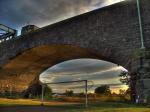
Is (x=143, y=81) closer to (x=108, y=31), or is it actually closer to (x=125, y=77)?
(x=125, y=77)

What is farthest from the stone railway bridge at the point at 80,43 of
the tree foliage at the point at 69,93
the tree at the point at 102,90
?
the tree foliage at the point at 69,93

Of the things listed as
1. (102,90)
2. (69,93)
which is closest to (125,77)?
(102,90)

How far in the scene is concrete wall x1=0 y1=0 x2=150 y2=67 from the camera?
12750mm

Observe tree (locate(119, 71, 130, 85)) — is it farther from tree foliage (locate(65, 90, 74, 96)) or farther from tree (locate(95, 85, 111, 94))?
tree foliage (locate(65, 90, 74, 96))

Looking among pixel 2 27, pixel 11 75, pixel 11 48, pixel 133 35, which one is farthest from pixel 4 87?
pixel 133 35

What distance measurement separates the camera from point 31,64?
70.4ft

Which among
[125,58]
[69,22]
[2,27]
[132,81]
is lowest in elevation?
[132,81]

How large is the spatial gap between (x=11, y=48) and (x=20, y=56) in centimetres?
132

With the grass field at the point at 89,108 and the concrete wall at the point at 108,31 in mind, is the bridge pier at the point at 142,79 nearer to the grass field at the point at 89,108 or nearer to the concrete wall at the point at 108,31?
the concrete wall at the point at 108,31

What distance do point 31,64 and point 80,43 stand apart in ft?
23.6

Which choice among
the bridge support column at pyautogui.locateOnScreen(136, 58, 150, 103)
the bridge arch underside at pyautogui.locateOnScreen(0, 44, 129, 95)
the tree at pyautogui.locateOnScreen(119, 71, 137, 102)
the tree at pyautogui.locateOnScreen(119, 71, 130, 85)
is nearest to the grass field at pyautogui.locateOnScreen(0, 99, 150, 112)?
the bridge support column at pyautogui.locateOnScreen(136, 58, 150, 103)

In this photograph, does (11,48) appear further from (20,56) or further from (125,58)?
(125,58)

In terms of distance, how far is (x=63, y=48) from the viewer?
17.4 m

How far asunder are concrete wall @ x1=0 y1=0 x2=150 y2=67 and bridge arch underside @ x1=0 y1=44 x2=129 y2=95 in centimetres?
92
